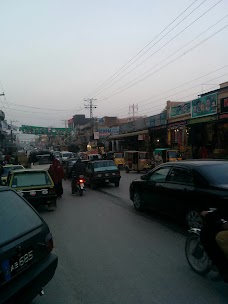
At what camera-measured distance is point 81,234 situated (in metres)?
7.91

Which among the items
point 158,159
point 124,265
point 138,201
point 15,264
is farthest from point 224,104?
point 15,264

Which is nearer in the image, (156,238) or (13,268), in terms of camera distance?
(13,268)

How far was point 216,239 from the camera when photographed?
4.34 meters

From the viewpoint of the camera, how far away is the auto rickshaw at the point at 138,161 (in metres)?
29.5

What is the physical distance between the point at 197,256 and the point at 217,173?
2.47 meters

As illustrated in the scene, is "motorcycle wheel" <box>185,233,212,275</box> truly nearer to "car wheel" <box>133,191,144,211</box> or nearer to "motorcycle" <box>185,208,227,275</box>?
"motorcycle" <box>185,208,227,275</box>

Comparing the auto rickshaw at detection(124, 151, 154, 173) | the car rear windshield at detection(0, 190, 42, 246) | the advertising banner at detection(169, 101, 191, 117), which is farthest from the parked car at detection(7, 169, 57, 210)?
the advertising banner at detection(169, 101, 191, 117)

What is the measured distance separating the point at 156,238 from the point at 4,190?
405 cm

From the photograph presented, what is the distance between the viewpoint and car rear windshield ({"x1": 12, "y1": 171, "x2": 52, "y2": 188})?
36.1 feet

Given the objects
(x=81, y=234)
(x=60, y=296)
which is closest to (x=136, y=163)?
(x=81, y=234)

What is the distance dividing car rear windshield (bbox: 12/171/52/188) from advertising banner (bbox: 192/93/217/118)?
1641cm

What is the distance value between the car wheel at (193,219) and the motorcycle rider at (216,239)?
7.82 feet

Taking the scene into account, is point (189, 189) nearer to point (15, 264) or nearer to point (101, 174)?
point (15, 264)

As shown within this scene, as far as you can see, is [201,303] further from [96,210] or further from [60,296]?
[96,210]
